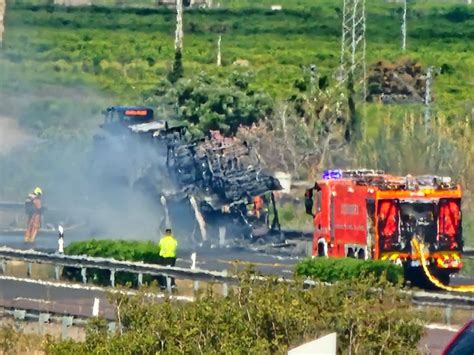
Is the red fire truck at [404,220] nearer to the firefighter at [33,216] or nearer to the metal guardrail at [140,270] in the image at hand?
the metal guardrail at [140,270]

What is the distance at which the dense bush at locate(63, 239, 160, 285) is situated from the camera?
29.1 meters

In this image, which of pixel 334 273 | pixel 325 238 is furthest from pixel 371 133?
pixel 334 273

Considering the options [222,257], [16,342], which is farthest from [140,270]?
[222,257]

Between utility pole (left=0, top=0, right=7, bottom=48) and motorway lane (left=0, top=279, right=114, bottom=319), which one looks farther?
utility pole (left=0, top=0, right=7, bottom=48)

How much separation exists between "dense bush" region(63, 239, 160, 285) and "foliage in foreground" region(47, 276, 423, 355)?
14.9 metres

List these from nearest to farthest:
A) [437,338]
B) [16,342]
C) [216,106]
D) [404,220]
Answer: [16,342] < [437,338] < [404,220] < [216,106]

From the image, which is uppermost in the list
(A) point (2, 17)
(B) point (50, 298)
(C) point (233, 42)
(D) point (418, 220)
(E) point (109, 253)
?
(A) point (2, 17)

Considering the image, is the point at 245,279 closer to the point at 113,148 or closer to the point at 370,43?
the point at 113,148

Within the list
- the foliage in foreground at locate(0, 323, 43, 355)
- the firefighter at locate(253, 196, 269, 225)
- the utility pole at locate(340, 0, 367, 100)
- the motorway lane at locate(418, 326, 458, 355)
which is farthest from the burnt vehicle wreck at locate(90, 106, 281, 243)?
the foliage in foreground at locate(0, 323, 43, 355)

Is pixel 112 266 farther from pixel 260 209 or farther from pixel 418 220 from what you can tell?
pixel 260 209

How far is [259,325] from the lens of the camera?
43.3 ft

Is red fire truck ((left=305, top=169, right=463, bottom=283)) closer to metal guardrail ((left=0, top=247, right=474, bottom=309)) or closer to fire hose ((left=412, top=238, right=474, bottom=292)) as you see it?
fire hose ((left=412, top=238, right=474, bottom=292))

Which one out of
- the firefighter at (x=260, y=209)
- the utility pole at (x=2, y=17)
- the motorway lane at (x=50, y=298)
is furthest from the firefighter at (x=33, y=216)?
the utility pole at (x=2, y=17)

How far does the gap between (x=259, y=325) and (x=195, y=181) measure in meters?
28.9
